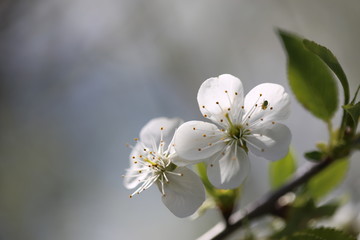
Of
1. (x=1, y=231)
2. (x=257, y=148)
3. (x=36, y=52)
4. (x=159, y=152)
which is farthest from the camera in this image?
(x=36, y=52)

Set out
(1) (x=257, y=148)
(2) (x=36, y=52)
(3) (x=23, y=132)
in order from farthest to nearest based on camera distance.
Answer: (3) (x=23, y=132)
(2) (x=36, y=52)
(1) (x=257, y=148)

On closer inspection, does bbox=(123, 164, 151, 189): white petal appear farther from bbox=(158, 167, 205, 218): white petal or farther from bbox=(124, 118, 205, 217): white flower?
A: bbox=(158, 167, 205, 218): white petal

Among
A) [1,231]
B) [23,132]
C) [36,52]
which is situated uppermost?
[36,52]

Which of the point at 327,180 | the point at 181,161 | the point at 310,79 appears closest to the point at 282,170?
the point at 327,180

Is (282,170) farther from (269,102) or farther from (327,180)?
(269,102)

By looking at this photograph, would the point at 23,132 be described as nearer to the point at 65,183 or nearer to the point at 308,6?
the point at 65,183

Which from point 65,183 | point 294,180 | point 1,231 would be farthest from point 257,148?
point 65,183

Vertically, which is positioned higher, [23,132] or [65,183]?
[23,132]
